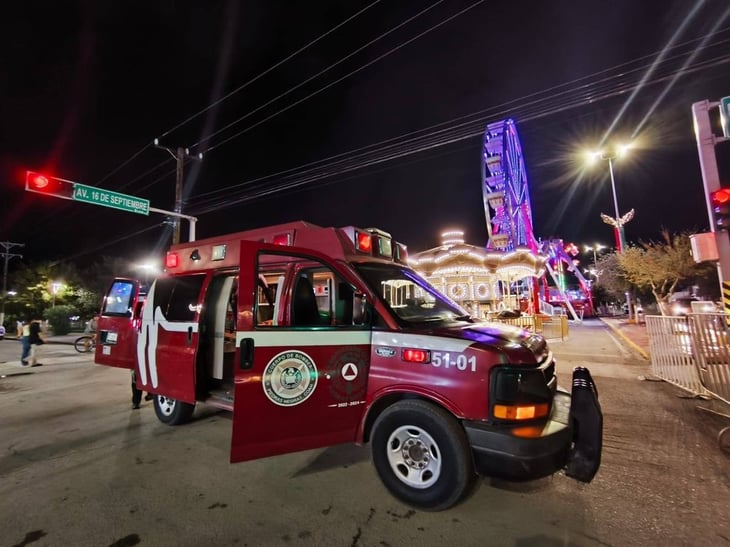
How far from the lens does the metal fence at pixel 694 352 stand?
17.3 feet

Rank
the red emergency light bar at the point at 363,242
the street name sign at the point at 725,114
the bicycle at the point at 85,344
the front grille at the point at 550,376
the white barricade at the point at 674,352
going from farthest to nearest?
the bicycle at the point at 85,344, the street name sign at the point at 725,114, the white barricade at the point at 674,352, the red emergency light bar at the point at 363,242, the front grille at the point at 550,376

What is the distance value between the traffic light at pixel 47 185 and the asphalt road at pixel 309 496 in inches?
338

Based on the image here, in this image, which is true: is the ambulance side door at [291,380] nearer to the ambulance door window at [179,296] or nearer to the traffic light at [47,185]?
the ambulance door window at [179,296]

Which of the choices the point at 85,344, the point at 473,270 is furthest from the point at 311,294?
the point at 473,270

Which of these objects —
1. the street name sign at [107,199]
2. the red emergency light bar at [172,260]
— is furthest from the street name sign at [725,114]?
the street name sign at [107,199]

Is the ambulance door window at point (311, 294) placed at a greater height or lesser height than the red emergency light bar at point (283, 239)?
lesser

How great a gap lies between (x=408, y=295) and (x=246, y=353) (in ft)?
5.85

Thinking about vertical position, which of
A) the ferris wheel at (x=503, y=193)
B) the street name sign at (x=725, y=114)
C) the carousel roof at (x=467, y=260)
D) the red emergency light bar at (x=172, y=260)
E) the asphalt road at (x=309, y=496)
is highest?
the ferris wheel at (x=503, y=193)

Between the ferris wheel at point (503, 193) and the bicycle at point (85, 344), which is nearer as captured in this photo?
the bicycle at point (85, 344)

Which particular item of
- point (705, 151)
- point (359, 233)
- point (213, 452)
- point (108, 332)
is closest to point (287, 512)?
point (213, 452)

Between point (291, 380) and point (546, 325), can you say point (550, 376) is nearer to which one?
point (291, 380)

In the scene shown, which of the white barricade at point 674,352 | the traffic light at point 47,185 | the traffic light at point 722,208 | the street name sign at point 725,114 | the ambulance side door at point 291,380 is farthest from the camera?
the traffic light at point 47,185

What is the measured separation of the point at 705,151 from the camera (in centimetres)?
862

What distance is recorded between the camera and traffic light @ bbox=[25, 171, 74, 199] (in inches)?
423
